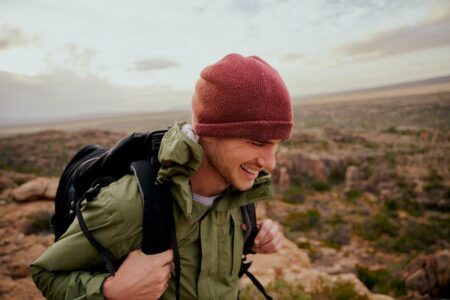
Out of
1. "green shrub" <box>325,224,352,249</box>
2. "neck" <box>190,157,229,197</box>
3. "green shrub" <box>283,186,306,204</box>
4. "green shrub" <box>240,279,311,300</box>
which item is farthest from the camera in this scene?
"green shrub" <box>283,186,306,204</box>

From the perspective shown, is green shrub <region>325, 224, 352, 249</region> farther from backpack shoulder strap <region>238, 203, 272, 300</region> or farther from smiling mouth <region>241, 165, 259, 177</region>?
smiling mouth <region>241, 165, 259, 177</region>

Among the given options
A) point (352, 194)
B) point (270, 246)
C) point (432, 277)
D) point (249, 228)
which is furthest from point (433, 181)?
point (249, 228)

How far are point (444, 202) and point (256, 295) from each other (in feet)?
36.0

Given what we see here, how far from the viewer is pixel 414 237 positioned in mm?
8898

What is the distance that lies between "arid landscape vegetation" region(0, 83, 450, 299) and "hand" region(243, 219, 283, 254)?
6.86ft

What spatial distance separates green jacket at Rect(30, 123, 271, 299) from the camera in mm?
1202

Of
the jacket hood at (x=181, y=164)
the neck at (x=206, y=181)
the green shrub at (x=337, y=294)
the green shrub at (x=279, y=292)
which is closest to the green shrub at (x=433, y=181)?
the green shrub at (x=337, y=294)

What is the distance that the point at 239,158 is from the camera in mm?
1334

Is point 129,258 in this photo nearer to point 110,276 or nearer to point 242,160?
point 110,276

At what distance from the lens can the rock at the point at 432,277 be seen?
16.5 feet

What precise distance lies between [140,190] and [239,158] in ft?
1.47

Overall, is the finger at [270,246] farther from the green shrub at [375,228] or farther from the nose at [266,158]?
the green shrub at [375,228]

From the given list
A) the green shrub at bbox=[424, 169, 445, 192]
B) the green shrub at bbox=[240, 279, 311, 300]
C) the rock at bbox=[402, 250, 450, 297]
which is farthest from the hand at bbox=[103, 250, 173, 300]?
the green shrub at bbox=[424, 169, 445, 192]

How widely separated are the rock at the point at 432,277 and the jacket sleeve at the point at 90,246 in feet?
18.9
